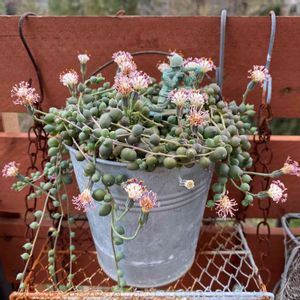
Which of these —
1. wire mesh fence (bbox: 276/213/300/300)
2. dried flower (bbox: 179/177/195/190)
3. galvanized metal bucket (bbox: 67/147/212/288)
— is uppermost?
dried flower (bbox: 179/177/195/190)

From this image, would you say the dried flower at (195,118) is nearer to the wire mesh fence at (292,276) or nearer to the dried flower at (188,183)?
the dried flower at (188,183)

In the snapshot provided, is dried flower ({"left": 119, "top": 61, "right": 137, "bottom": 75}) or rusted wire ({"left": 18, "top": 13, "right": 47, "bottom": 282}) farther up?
dried flower ({"left": 119, "top": 61, "right": 137, "bottom": 75})

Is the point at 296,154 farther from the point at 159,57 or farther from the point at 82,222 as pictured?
the point at 82,222

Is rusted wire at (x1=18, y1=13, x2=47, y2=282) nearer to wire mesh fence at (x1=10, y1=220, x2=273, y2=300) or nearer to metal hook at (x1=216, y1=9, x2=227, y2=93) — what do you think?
wire mesh fence at (x1=10, y1=220, x2=273, y2=300)

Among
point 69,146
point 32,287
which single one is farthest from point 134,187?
point 32,287

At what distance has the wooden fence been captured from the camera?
2.55ft

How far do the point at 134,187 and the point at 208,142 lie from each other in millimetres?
122

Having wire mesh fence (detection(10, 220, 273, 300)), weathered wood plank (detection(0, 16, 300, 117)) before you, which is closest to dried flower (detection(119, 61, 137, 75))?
weathered wood plank (detection(0, 16, 300, 117))

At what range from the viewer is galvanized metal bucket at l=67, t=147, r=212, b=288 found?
57cm

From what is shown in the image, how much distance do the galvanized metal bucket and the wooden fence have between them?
0.27m

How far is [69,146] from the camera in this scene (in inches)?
23.7

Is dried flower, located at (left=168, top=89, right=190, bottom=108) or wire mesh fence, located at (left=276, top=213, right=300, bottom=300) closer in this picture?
dried flower, located at (left=168, top=89, right=190, bottom=108)

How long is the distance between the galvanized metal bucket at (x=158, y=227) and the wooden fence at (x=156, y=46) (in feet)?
0.90

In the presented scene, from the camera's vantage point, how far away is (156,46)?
0.79 meters
